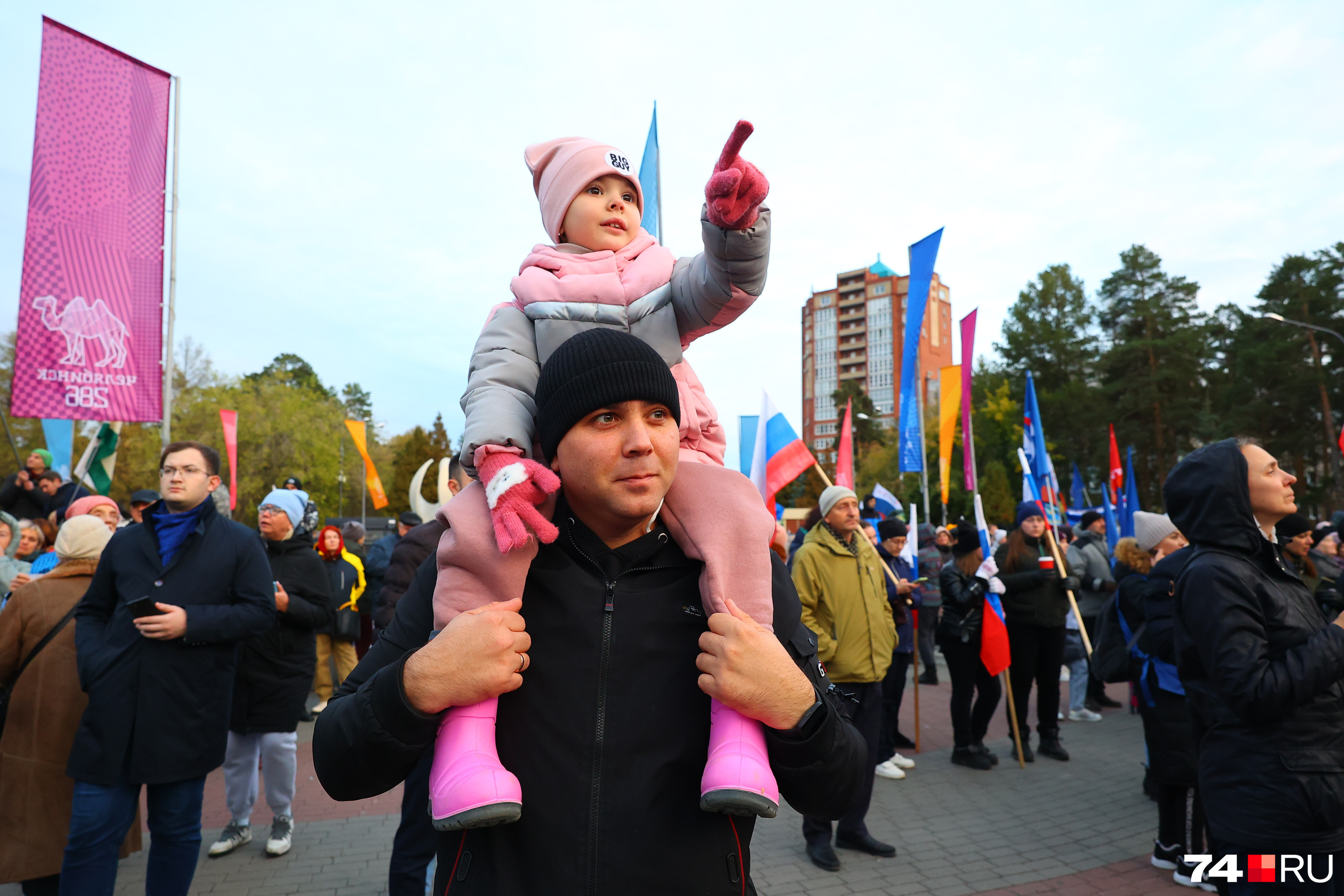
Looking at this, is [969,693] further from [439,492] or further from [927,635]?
[439,492]

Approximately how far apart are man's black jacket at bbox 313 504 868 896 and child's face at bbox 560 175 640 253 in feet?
2.47

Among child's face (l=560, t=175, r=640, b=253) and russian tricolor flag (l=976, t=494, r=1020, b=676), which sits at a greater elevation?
child's face (l=560, t=175, r=640, b=253)

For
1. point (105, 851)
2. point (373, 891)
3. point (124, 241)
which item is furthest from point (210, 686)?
point (124, 241)

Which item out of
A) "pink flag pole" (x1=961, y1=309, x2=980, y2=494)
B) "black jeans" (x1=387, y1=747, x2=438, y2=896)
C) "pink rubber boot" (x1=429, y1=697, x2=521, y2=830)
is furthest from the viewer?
"pink flag pole" (x1=961, y1=309, x2=980, y2=494)

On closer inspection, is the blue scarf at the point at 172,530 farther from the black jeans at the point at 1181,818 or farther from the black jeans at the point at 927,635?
the black jeans at the point at 927,635

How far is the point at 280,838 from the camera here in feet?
17.3

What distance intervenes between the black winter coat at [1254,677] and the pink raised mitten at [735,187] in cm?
265

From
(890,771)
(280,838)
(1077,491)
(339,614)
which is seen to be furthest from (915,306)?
(1077,491)

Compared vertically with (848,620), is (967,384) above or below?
above

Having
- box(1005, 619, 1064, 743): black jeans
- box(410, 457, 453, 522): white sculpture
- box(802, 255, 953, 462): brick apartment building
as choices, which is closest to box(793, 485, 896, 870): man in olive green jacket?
box(1005, 619, 1064, 743): black jeans

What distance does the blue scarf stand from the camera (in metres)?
3.91

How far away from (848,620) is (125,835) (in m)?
4.47

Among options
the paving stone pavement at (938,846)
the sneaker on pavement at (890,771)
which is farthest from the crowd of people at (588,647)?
the sneaker on pavement at (890,771)

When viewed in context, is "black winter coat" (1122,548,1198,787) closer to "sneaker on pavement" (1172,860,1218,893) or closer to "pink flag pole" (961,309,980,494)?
"sneaker on pavement" (1172,860,1218,893)
